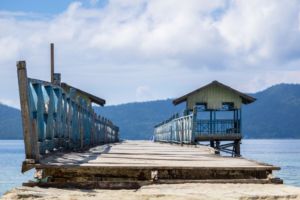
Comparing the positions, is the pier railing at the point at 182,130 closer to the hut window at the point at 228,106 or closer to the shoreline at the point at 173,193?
the hut window at the point at 228,106

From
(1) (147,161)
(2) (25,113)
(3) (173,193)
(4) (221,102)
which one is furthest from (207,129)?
(3) (173,193)

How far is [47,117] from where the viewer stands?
37.6ft

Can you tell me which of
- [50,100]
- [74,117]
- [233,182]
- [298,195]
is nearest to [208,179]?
[233,182]

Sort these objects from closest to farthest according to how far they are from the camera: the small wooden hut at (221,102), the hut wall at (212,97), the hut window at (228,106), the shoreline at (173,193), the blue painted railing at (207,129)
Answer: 1. the shoreline at (173,193)
2. the blue painted railing at (207,129)
3. the small wooden hut at (221,102)
4. the hut wall at (212,97)
5. the hut window at (228,106)

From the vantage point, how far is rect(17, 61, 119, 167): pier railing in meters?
9.09

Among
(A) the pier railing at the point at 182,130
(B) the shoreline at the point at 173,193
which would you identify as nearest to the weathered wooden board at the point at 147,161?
(B) the shoreline at the point at 173,193

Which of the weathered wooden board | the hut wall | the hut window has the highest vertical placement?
the hut wall

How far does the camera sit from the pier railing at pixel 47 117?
9094 millimetres

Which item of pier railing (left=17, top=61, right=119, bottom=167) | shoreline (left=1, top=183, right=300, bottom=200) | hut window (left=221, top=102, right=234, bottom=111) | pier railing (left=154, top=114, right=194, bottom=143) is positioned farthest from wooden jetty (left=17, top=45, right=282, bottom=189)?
hut window (left=221, top=102, right=234, bottom=111)

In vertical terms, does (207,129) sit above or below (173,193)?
above

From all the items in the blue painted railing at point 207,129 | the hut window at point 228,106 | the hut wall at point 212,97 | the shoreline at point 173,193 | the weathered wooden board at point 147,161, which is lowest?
the shoreline at point 173,193

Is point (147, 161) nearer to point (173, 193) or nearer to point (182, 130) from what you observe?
point (173, 193)

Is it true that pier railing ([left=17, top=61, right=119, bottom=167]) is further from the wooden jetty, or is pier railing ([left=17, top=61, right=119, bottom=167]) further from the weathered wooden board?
the weathered wooden board

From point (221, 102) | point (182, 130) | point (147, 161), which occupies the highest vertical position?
point (221, 102)
